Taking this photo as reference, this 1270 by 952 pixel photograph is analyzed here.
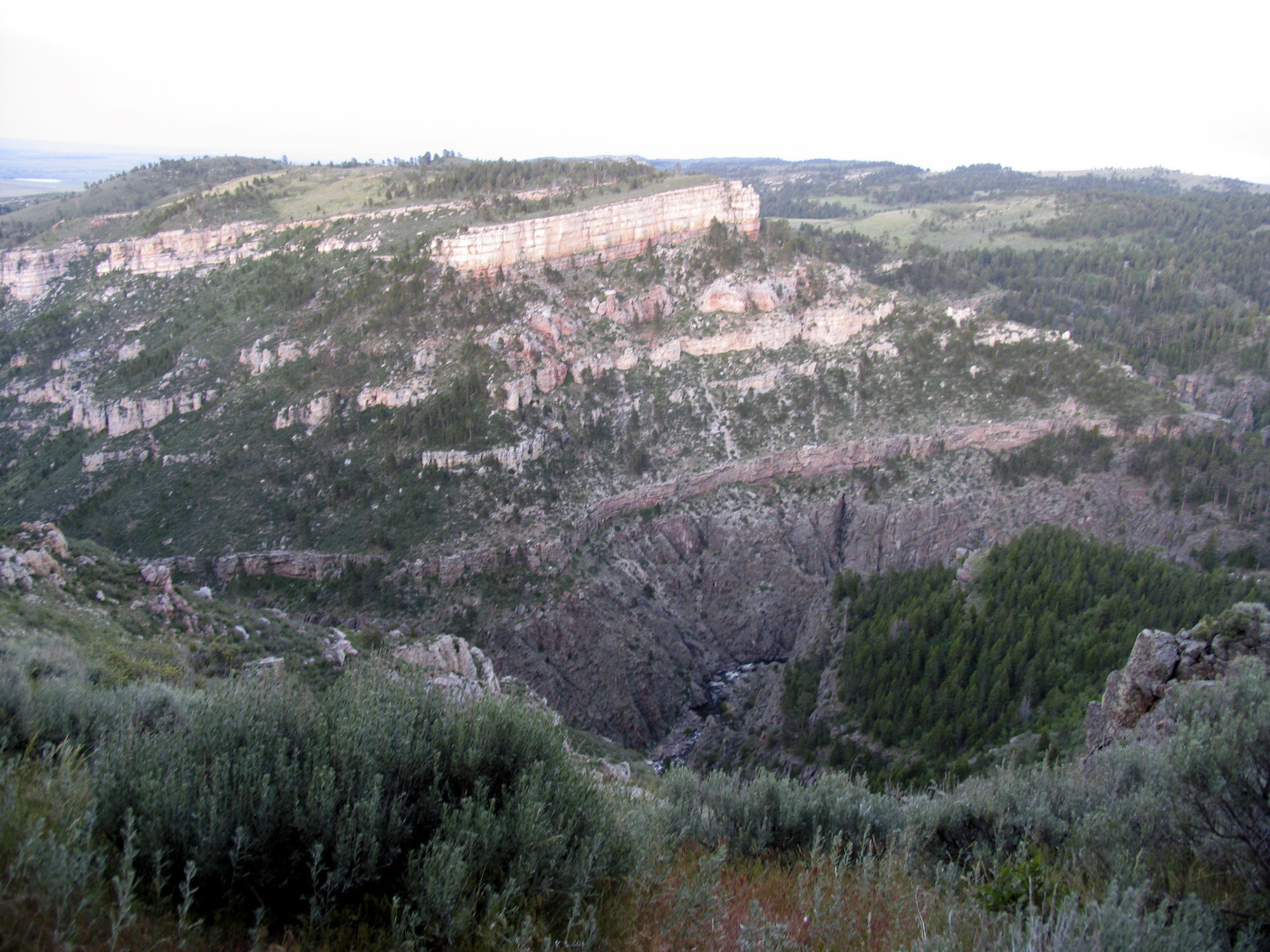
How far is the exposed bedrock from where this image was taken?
34.1m

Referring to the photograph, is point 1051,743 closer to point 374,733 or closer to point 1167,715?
point 1167,715

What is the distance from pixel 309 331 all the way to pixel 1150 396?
54.2 m

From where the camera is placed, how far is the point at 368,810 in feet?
16.1

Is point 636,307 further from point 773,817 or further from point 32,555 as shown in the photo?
point 773,817

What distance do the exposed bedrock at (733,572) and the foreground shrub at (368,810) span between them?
27.8 meters

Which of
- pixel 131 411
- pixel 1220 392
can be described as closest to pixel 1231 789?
pixel 131 411

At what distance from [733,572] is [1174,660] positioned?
28.5 m

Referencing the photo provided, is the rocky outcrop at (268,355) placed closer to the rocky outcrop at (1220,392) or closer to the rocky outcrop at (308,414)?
the rocky outcrop at (308,414)

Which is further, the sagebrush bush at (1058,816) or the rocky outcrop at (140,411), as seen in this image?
the rocky outcrop at (140,411)

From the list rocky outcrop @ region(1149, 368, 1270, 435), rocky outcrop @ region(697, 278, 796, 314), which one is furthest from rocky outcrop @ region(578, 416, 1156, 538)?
rocky outcrop @ region(1149, 368, 1270, 435)

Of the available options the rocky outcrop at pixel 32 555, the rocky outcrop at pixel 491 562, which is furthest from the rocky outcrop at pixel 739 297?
the rocky outcrop at pixel 32 555

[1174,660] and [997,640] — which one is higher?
[1174,660]

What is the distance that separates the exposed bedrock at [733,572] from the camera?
112 feet

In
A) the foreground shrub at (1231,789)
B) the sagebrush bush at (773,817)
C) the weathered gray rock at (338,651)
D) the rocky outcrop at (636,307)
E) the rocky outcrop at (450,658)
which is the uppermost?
the rocky outcrop at (636,307)
